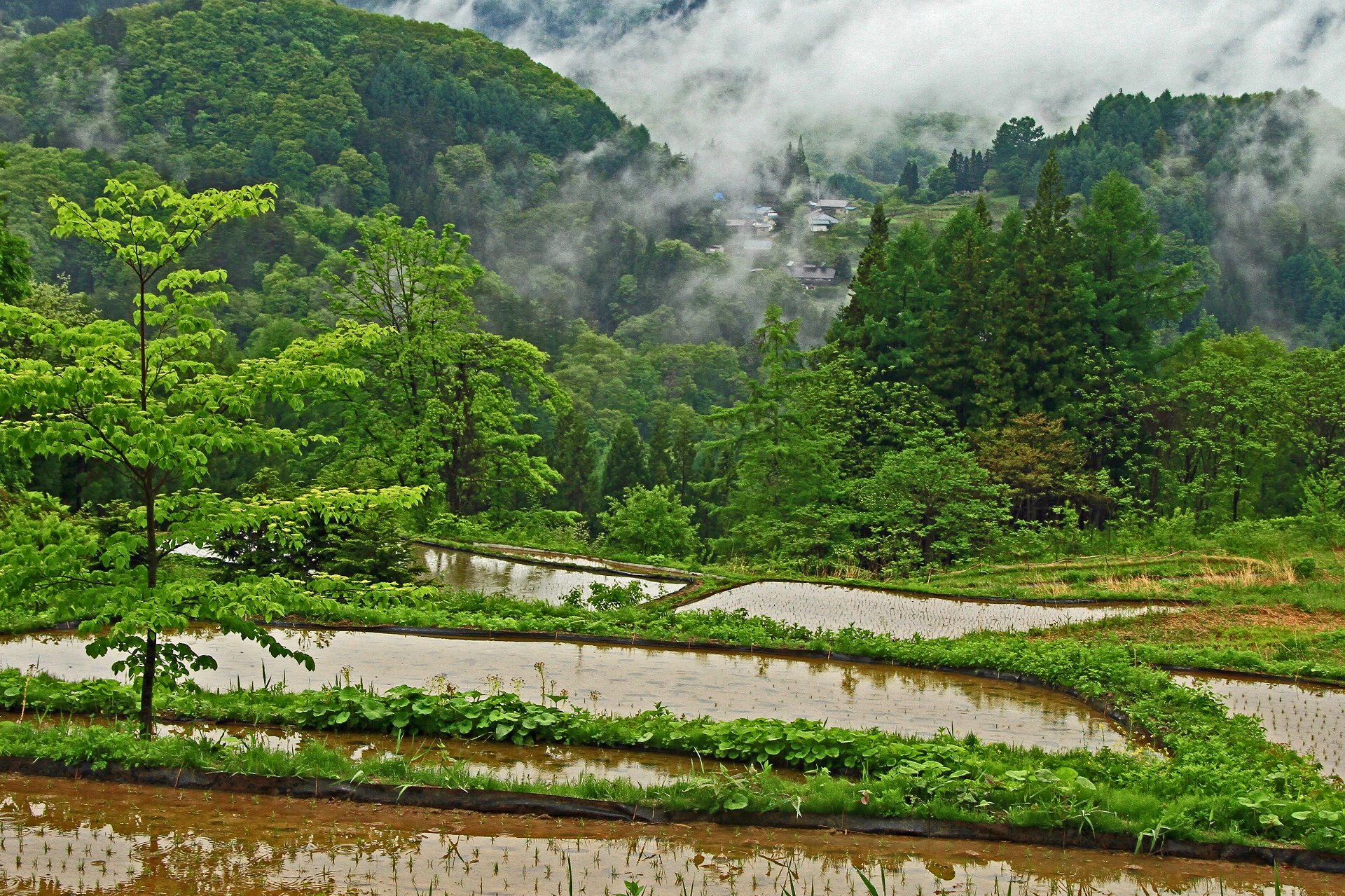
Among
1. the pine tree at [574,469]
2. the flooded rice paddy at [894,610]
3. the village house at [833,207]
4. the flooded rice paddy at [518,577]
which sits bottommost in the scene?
the flooded rice paddy at [894,610]

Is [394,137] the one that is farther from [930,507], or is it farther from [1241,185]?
[930,507]

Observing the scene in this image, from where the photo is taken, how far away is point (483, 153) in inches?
5763

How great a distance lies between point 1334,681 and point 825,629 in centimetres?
667

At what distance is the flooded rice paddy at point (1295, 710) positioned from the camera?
1227 centimetres

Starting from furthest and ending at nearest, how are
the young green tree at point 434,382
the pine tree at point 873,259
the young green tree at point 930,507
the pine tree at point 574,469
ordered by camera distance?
the pine tree at point 574,469, the pine tree at point 873,259, the young green tree at point 434,382, the young green tree at point 930,507

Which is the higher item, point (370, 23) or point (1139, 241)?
point (370, 23)

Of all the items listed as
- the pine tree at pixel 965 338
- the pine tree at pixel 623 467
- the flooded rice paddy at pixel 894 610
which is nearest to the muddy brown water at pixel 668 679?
the flooded rice paddy at pixel 894 610

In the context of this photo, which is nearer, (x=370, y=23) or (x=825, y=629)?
(x=825, y=629)

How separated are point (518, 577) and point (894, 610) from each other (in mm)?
6981

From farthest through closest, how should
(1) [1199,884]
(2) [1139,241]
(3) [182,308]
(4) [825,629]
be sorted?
1. (2) [1139,241]
2. (4) [825,629]
3. (3) [182,308]
4. (1) [1199,884]

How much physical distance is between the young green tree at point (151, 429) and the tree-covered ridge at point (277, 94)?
116053mm

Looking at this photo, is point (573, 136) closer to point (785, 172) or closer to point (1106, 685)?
point (785, 172)

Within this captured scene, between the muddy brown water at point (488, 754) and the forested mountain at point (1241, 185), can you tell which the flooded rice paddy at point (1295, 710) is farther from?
the forested mountain at point (1241, 185)

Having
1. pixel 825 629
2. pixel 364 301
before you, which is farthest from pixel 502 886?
pixel 364 301
